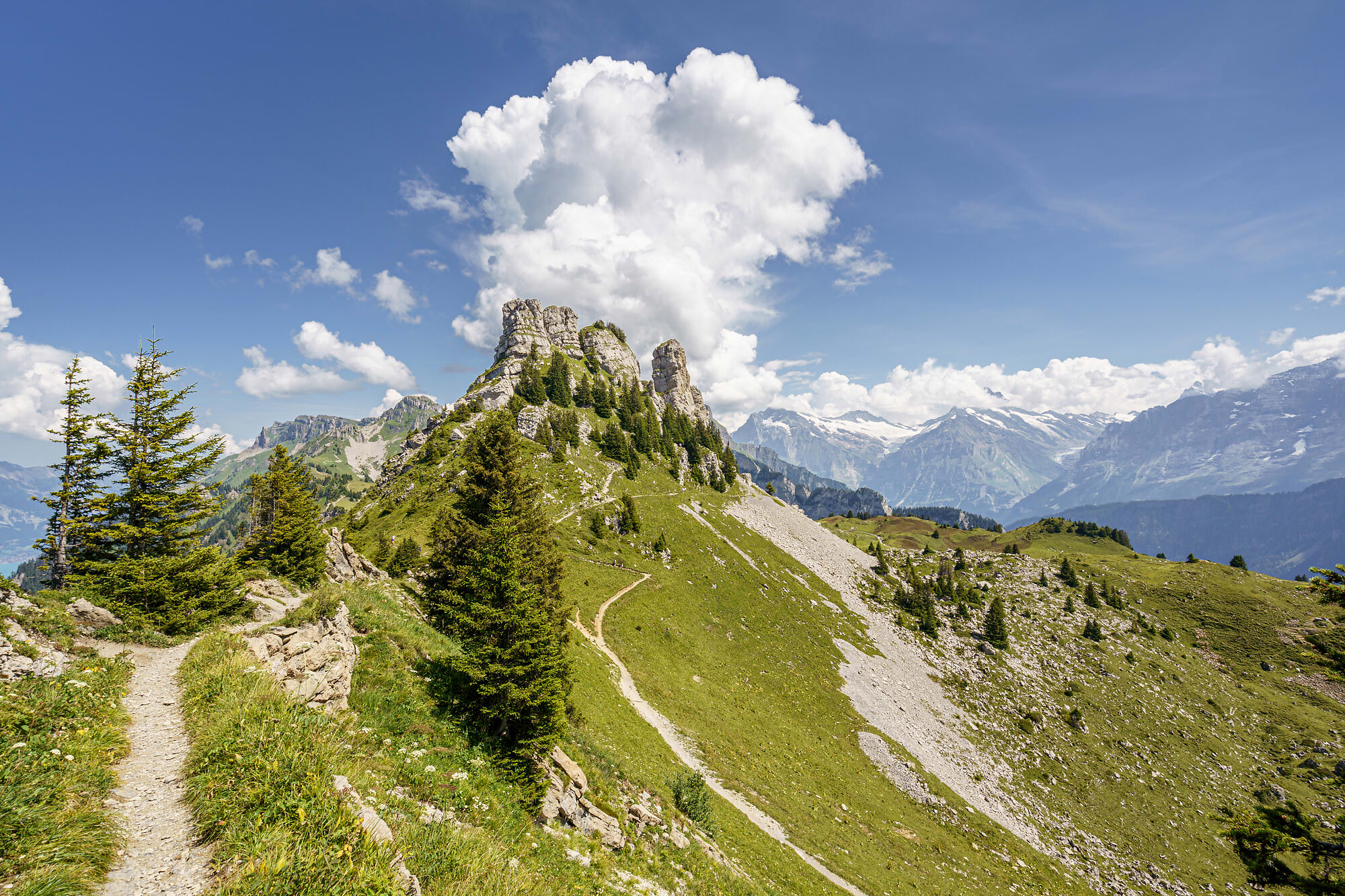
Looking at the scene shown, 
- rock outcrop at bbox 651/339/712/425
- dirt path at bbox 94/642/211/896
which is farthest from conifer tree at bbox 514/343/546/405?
dirt path at bbox 94/642/211/896

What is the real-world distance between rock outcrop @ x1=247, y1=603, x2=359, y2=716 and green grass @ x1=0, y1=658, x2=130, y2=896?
3.20 metres

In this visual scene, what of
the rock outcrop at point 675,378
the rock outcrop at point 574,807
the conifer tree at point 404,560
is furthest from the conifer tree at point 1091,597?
the conifer tree at point 404,560

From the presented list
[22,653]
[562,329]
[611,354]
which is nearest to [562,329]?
[562,329]

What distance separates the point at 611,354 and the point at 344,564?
411ft

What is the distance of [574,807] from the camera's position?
53.8 ft

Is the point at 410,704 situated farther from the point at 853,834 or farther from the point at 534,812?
the point at 853,834

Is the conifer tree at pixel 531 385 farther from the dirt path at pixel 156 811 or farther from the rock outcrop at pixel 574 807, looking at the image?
the dirt path at pixel 156 811

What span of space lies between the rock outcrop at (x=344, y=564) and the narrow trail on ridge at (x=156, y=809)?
2794 cm

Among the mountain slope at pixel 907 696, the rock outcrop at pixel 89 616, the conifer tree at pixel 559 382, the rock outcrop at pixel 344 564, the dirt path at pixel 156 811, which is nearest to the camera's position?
the dirt path at pixel 156 811

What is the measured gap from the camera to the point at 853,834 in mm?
33000

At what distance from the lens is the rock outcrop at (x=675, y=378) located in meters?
166

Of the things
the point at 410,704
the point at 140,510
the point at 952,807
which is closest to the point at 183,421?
the point at 140,510

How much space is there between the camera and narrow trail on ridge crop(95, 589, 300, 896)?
656cm

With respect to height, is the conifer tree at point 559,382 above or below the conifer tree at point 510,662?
above
